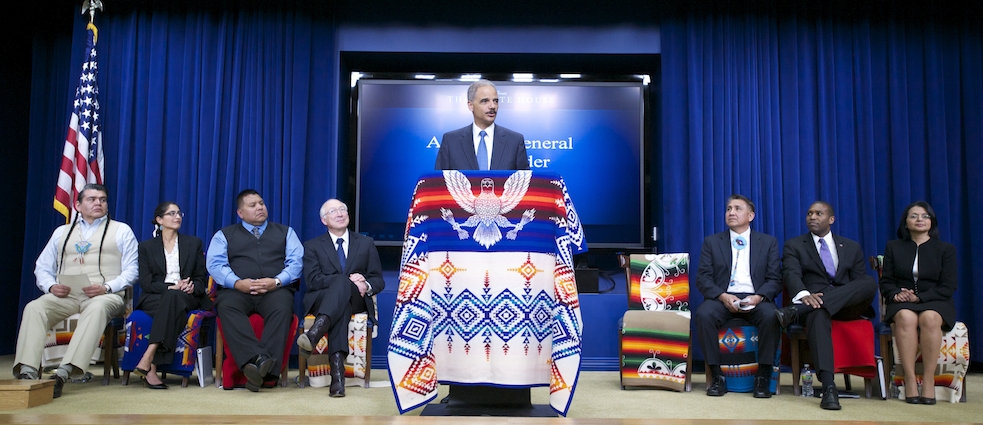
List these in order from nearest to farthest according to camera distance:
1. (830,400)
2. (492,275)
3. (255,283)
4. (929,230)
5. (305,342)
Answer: (492,275), (830,400), (305,342), (929,230), (255,283)

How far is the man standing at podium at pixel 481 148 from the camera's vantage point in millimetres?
3312

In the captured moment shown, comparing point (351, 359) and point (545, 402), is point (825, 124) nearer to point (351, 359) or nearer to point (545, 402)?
point (545, 402)

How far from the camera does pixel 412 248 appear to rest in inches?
117

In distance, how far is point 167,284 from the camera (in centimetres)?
473

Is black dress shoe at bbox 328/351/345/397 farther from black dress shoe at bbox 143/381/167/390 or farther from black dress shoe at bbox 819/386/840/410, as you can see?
black dress shoe at bbox 819/386/840/410

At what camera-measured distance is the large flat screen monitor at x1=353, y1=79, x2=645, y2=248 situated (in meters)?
5.79

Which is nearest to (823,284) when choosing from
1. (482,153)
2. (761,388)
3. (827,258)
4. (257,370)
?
(827,258)

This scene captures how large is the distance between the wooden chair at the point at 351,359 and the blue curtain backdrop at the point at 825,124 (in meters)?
2.35

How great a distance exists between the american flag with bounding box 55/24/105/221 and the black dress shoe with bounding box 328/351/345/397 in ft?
7.62

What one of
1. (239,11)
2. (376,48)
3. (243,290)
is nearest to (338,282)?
(243,290)

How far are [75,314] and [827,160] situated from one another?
5.12 metres

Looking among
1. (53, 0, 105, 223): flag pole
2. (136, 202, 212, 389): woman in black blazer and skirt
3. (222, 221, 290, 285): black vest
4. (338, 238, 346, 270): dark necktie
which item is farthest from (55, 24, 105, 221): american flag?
(338, 238, 346, 270): dark necktie

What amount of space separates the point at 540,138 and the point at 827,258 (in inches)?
87.1

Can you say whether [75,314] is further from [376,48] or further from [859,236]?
[859,236]
